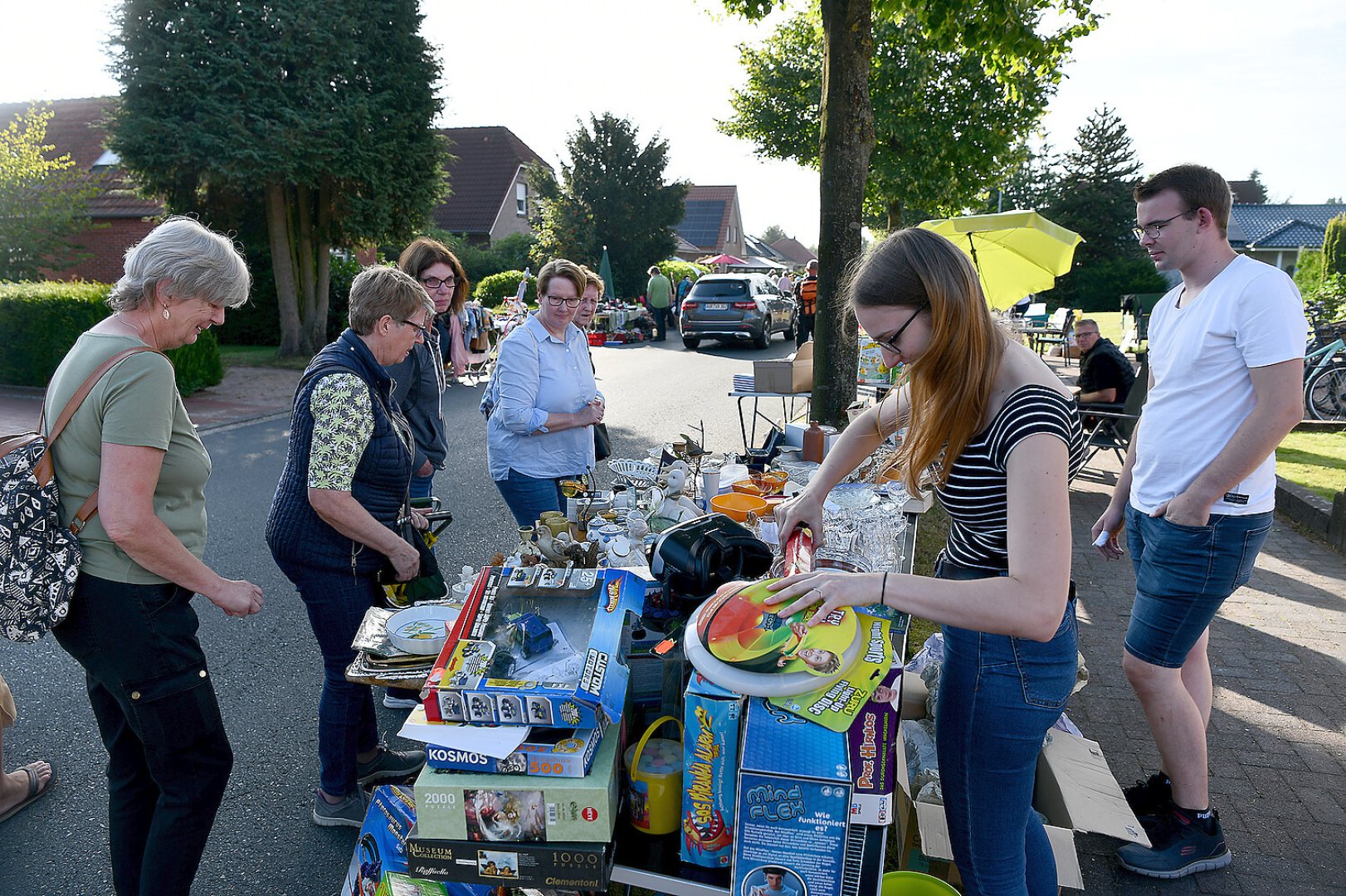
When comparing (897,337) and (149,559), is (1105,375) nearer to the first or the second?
(897,337)

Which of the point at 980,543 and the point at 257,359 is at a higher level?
the point at 980,543

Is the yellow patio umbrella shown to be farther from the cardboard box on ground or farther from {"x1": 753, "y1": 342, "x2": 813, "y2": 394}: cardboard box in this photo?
the cardboard box on ground

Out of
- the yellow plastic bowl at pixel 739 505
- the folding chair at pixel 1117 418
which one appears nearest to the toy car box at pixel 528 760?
the yellow plastic bowl at pixel 739 505

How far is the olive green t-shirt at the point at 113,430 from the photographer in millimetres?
1954

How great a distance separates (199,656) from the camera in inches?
86.0

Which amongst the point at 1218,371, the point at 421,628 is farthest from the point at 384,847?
the point at 1218,371

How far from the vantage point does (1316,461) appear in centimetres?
807

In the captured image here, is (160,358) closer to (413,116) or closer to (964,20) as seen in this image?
(964,20)

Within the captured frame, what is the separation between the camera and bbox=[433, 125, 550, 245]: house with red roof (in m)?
36.7

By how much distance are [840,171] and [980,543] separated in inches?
200

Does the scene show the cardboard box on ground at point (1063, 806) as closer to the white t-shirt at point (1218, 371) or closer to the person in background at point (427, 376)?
the white t-shirt at point (1218, 371)

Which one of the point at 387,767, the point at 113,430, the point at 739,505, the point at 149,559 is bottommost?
the point at 387,767

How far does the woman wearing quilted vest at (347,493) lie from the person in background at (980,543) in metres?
1.54

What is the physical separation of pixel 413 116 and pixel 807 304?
27.6 ft
